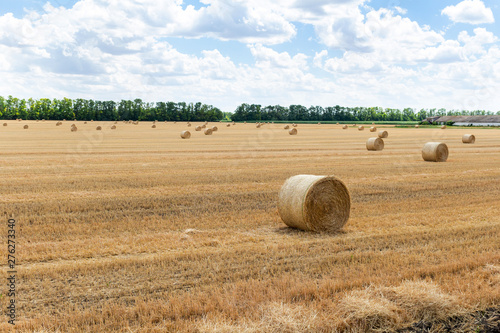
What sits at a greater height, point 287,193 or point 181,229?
point 287,193

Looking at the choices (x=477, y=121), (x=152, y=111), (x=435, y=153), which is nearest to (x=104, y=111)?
(x=152, y=111)

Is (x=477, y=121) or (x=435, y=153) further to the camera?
(x=477, y=121)

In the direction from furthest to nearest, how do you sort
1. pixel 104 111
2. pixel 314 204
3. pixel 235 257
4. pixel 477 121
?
1. pixel 104 111
2. pixel 477 121
3. pixel 314 204
4. pixel 235 257

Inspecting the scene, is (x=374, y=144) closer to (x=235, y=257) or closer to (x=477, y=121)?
(x=235, y=257)

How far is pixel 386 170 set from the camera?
71.3 ft

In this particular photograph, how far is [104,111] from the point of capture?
5295 inches

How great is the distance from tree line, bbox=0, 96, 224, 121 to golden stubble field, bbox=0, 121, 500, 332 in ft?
397

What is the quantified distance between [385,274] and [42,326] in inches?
200

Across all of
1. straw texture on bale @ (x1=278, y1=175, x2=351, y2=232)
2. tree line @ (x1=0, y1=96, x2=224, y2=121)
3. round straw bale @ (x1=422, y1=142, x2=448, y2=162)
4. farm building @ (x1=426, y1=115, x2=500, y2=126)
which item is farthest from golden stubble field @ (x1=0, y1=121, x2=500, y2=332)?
tree line @ (x1=0, y1=96, x2=224, y2=121)

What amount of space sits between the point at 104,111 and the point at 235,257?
133 m

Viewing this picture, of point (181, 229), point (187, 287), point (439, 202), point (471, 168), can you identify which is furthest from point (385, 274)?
point (471, 168)

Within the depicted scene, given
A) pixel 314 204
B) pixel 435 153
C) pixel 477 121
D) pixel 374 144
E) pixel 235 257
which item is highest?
pixel 477 121

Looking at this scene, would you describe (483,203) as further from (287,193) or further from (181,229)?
(181,229)

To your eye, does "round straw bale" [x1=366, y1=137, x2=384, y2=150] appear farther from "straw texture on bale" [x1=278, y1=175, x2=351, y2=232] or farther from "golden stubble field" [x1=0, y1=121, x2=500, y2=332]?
"straw texture on bale" [x1=278, y1=175, x2=351, y2=232]
